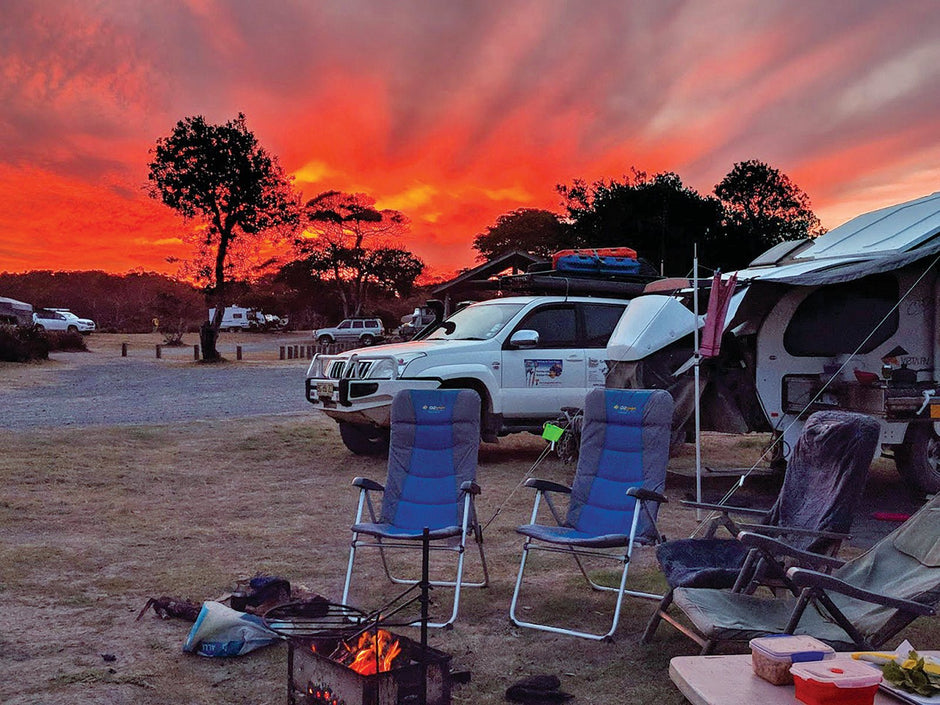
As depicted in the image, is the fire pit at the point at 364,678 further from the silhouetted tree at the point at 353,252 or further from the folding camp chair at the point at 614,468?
the silhouetted tree at the point at 353,252

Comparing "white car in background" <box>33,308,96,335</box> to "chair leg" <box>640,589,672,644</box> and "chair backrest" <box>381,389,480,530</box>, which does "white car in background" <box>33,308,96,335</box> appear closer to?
"chair backrest" <box>381,389,480,530</box>

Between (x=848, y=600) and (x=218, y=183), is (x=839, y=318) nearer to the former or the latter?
(x=848, y=600)

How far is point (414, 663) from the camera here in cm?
338

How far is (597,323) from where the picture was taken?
34.0 ft

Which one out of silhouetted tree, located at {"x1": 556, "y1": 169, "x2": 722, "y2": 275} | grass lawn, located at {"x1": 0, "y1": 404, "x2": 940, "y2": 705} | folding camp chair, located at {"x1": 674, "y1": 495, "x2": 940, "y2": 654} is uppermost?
silhouetted tree, located at {"x1": 556, "y1": 169, "x2": 722, "y2": 275}

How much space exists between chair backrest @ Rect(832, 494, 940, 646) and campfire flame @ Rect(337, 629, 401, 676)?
1885 mm

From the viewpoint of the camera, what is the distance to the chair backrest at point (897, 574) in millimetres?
3365

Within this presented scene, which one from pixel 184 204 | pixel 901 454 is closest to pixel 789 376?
pixel 901 454

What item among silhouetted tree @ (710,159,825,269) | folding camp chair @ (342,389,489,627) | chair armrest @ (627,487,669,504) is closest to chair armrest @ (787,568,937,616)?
chair armrest @ (627,487,669,504)

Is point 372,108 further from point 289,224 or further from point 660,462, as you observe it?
point 289,224

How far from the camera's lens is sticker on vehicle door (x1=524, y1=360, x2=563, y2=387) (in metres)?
9.95

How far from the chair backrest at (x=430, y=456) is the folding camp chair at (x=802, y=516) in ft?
5.15

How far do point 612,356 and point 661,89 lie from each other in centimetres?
618

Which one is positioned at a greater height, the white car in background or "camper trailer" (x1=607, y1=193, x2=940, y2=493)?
the white car in background
